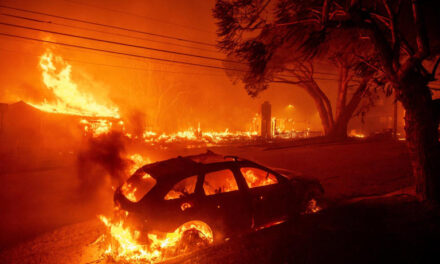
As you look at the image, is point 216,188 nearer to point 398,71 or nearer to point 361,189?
point 398,71

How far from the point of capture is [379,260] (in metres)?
3.41

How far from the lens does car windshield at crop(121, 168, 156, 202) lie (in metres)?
3.84

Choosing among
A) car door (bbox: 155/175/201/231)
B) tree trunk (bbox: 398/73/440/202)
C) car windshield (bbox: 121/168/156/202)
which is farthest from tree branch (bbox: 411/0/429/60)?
car windshield (bbox: 121/168/156/202)

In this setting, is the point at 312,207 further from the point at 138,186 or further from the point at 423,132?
the point at 138,186

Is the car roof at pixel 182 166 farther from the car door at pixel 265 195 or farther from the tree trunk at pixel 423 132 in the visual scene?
the tree trunk at pixel 423 132

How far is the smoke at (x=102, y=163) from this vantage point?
845 cm

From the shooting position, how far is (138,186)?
4.04 meters

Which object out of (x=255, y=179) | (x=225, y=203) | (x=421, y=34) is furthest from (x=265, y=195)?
(x=421, y=34)

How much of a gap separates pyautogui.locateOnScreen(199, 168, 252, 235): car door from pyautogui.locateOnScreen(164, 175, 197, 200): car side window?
20 cm

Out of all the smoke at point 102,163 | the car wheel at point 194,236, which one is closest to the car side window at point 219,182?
the car wheel at point 194,236

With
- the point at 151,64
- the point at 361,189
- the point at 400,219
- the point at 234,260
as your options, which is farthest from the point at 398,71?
the point at 151,64

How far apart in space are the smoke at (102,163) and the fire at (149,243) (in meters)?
4.45

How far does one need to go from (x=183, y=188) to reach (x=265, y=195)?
159 centimetres

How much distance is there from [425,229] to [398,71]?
3.32 m
